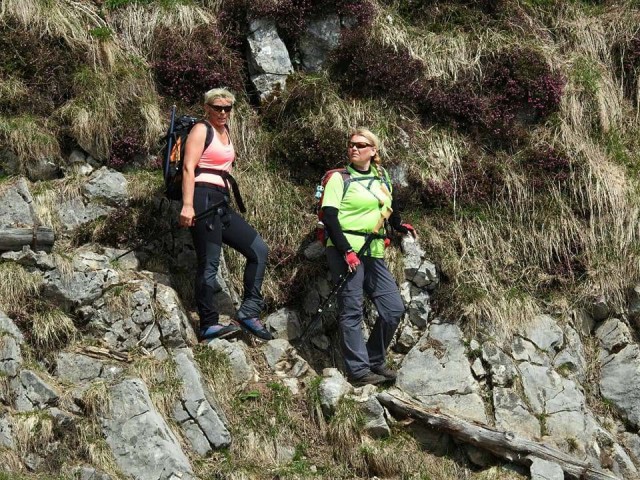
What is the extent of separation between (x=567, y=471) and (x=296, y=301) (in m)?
3.85

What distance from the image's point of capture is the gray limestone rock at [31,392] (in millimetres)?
9038

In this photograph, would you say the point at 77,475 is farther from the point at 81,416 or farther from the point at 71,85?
the point at 71,85

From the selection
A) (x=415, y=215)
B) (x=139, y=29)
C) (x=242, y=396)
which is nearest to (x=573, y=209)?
(x=415, y=215)

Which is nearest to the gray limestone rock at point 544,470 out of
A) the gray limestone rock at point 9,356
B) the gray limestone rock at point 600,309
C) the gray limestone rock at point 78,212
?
the gray limestone rock at point 600,309

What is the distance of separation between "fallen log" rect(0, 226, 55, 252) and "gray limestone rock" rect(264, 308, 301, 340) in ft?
9.27

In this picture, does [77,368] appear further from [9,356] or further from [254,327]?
[254,327]

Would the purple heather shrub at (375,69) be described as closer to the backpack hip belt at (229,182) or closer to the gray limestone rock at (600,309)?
the backpack hip belt at (229,182)

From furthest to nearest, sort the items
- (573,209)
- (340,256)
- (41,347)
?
(573,209), (340,256), (41,347)

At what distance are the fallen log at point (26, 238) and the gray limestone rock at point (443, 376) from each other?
4.50 m

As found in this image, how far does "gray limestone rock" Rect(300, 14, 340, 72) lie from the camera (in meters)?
13.3

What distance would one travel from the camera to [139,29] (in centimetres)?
1298

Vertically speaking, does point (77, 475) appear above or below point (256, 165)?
below

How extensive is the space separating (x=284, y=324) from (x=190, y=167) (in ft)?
7.79

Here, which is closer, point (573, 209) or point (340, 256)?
point (340, 256)
